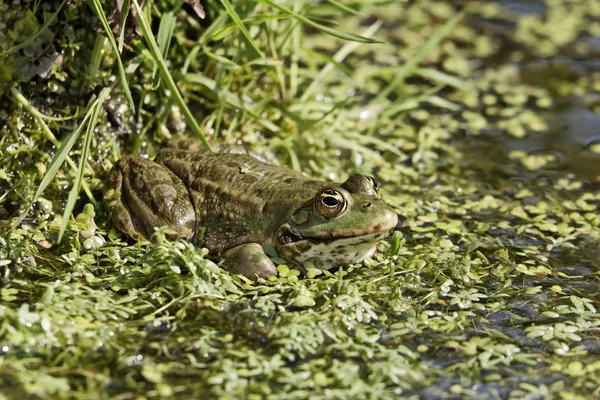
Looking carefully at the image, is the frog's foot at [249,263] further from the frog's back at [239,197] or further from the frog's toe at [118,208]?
the frog's toe at [118,208]

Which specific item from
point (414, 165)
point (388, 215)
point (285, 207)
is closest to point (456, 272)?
point (388, 215)

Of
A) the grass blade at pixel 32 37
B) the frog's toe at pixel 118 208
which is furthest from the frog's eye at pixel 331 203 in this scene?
the grass blade at pixel 32 37

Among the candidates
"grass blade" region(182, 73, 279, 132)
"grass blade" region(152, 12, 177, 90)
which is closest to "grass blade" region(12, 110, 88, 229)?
"grass blade" region(152, 12, 177, 90)

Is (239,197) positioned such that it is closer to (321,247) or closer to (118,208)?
(321,247)

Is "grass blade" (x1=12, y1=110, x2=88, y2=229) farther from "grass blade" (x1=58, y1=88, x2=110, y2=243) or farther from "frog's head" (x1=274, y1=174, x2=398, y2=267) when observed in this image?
"frog's head" (x1=274, y1=174, x2=398, y2=267)

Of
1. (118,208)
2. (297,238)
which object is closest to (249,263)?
(297,238)

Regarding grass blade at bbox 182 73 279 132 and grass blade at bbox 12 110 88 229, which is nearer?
grass blade at bbox 12 110 88 229
